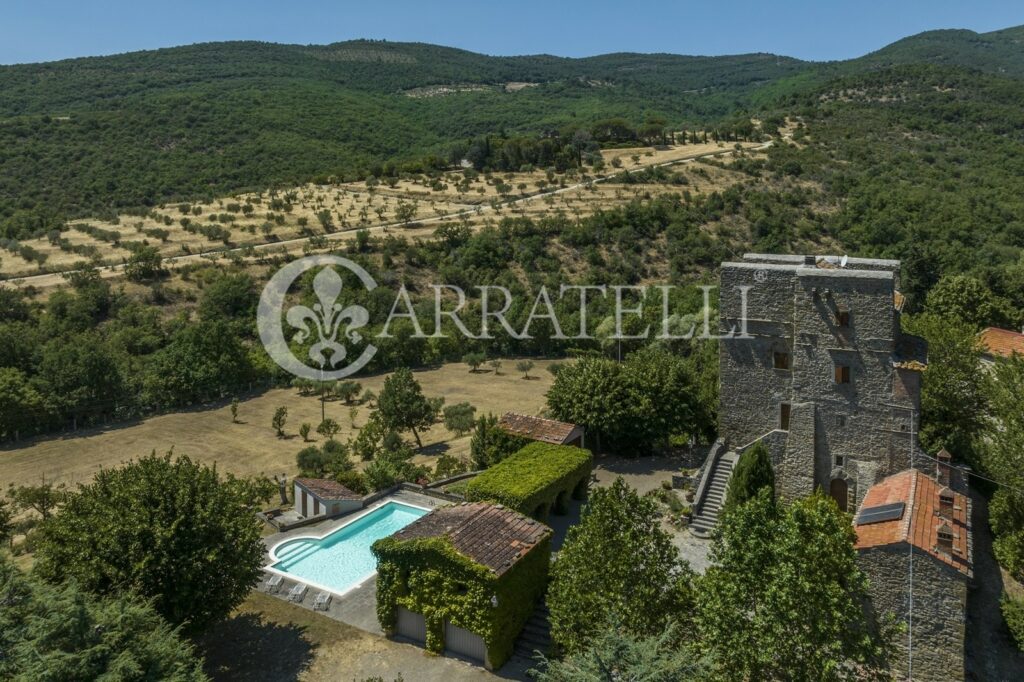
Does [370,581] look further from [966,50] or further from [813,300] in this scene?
[966,50]

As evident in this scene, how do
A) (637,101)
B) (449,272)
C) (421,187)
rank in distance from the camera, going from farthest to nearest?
(637,101)
(421,187)
(449,272)

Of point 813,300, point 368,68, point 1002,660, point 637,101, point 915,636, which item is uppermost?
point 368,68

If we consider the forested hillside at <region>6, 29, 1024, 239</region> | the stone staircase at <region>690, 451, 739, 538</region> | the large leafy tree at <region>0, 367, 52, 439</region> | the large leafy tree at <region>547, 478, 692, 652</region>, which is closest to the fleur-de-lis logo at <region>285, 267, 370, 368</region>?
the large leafy tree at <region>0, 367, 52, 439</region>

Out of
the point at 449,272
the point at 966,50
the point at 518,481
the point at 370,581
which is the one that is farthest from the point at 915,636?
the point at 966,50

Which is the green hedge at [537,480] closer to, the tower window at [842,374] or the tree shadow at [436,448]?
the tower window at [842,374]

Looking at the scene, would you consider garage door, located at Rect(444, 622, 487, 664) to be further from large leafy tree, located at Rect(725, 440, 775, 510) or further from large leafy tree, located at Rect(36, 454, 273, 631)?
large leafy tree, located at Rect(725, 440, 775, 510)

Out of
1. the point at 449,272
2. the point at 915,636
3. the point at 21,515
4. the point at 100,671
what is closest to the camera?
the point at 100,671

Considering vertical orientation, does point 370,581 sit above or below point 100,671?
below
